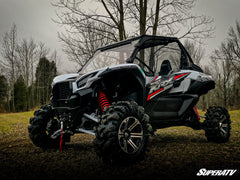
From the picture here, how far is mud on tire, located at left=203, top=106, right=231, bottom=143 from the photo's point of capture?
19.9ft

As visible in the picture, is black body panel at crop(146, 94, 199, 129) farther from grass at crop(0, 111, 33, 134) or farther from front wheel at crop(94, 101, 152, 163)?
grass at crop(0, 111, 33, 134)

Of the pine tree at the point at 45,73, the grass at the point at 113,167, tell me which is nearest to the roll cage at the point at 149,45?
the grass at the point at 113,167

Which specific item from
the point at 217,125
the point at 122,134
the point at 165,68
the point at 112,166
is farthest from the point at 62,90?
the point at 217,125

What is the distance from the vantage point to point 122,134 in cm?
380

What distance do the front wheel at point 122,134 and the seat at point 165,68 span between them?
1.62m

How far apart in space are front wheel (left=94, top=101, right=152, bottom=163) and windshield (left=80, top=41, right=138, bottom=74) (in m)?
1.39

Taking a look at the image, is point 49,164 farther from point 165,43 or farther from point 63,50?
point 63,50

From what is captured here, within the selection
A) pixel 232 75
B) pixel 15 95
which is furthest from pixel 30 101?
pixel 232 75

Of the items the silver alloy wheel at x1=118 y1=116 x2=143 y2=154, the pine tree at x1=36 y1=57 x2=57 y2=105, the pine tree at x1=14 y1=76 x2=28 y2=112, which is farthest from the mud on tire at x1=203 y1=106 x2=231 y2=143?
the pine tree at x1=14 y1=76 x2=28 y2=112

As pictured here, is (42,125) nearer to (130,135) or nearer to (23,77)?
(130,135)

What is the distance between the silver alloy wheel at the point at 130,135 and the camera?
382cm

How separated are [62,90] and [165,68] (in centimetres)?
240

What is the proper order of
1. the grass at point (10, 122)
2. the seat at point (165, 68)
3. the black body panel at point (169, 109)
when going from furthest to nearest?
the grass at point (10, 122) → the seat at point (165, 68) → the black body panel at point (169, 109)

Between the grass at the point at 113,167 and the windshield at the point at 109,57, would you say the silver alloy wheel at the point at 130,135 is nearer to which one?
the grass at the point at 113,167
